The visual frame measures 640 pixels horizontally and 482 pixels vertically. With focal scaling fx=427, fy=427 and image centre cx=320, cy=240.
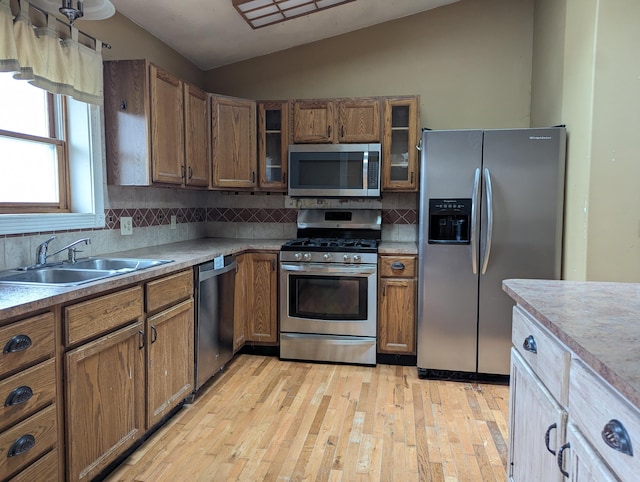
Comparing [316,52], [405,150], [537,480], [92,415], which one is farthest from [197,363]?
[316,52]

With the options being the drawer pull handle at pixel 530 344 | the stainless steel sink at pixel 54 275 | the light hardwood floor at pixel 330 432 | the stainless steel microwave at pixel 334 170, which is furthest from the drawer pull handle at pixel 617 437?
the stainless steel microwave at pixel 334 170

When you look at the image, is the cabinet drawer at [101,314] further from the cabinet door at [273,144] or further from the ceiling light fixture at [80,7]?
the cabinet door at [273,144]

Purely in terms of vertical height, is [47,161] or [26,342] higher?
[47,161]

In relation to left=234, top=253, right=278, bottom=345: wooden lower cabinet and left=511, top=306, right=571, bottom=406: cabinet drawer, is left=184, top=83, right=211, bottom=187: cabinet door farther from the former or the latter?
left=511, top=306, right=571, bottom=406: cabinet drawer

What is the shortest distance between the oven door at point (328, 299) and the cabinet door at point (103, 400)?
1444 millimetres

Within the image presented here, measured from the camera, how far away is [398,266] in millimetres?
3227

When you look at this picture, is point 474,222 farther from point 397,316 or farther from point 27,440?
point 27,440

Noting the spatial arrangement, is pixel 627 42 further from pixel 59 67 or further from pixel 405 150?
pixel 59 67

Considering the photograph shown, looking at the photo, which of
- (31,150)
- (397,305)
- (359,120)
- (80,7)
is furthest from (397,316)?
(80,7)

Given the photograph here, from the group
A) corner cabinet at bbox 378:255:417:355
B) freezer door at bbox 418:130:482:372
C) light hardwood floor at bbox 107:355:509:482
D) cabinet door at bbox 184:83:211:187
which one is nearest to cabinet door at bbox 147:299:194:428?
light hardwood floor at bbox 107:355:509:482

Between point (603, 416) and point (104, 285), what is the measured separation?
1.74m

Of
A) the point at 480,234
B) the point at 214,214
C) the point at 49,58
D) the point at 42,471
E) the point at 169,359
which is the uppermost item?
the point at 49,58

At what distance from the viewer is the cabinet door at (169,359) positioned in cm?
218

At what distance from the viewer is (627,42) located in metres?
2.30
